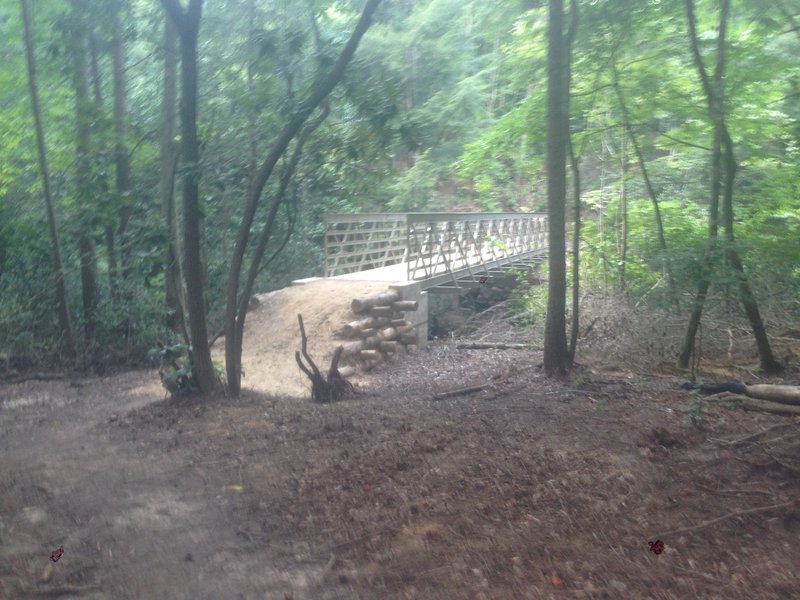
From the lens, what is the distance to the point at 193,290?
10156mm

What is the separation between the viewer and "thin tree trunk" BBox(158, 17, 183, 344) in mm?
10984

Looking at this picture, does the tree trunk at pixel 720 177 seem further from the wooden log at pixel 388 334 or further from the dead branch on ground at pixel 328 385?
the wooden log at pixel 388 334

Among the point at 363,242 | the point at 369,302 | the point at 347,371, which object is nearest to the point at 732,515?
the point at 347,371

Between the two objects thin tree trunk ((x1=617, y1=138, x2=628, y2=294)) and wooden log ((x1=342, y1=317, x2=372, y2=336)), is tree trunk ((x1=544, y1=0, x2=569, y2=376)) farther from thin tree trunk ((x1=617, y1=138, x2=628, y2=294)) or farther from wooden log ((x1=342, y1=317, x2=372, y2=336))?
wooden log ((x1=342, y1=317, x2=372, y2=336))

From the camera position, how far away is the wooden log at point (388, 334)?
617 inches

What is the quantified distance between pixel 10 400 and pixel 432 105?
11645 millimetres

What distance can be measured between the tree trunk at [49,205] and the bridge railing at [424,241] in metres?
5.93

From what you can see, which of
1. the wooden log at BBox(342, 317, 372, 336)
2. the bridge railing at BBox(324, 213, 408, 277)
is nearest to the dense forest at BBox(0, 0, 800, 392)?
the wooden log at BBox(342, 317, 372, 336)

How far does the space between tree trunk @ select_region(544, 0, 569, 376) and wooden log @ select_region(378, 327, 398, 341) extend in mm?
4704

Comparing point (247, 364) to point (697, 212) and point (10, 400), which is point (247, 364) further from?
point (697, 212)

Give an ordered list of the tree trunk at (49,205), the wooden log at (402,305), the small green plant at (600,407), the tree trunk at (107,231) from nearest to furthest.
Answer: the small green plant at (600,407)
the tree trunk at (49,205)
the tree trunk at (107,231)
the wooden log at (402,305)

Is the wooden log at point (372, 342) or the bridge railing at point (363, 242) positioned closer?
the wooden log at point (372, 342)

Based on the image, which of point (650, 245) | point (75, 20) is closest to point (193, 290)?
point (75, 20)

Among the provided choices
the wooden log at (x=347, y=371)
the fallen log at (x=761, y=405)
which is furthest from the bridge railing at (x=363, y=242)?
the fallen log at (x=761, y=405)
